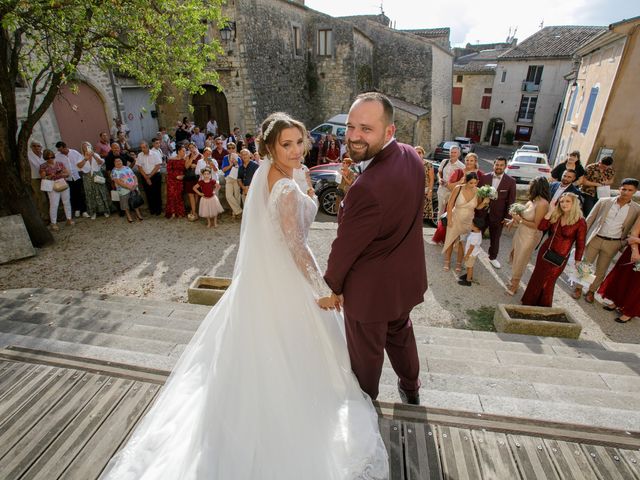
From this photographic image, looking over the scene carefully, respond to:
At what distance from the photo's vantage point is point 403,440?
2.22 meters

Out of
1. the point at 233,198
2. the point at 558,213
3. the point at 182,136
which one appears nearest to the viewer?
the point at 558,213

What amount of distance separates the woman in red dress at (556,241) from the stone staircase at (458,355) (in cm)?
92

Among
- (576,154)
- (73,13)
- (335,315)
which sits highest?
(73,13)

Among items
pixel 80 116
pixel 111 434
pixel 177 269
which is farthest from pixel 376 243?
pixel 80 116

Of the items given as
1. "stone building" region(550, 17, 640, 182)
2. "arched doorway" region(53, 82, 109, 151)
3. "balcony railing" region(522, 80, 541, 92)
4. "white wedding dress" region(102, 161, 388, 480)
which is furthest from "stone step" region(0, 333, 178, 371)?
"balcony railing" region(522, 80, 541, 92)

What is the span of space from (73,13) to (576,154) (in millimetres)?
8644

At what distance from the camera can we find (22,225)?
21.7 feet

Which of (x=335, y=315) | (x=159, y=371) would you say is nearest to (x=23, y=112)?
(x=159, y=371)

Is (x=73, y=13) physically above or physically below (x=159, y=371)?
above

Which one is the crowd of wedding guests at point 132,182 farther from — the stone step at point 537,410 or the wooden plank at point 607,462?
the wooden plank at point 607,462

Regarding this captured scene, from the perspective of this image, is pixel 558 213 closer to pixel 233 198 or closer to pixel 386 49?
pixel 233 198

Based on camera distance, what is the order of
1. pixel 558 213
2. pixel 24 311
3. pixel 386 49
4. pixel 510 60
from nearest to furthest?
pixel 24 311 < pixel 558 213 < pixel 386 49 < pixel 510 60

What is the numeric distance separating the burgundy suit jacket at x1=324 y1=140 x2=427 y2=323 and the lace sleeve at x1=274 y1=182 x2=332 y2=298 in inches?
11.0

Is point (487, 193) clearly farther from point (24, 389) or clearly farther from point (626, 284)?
point (24, 389)
